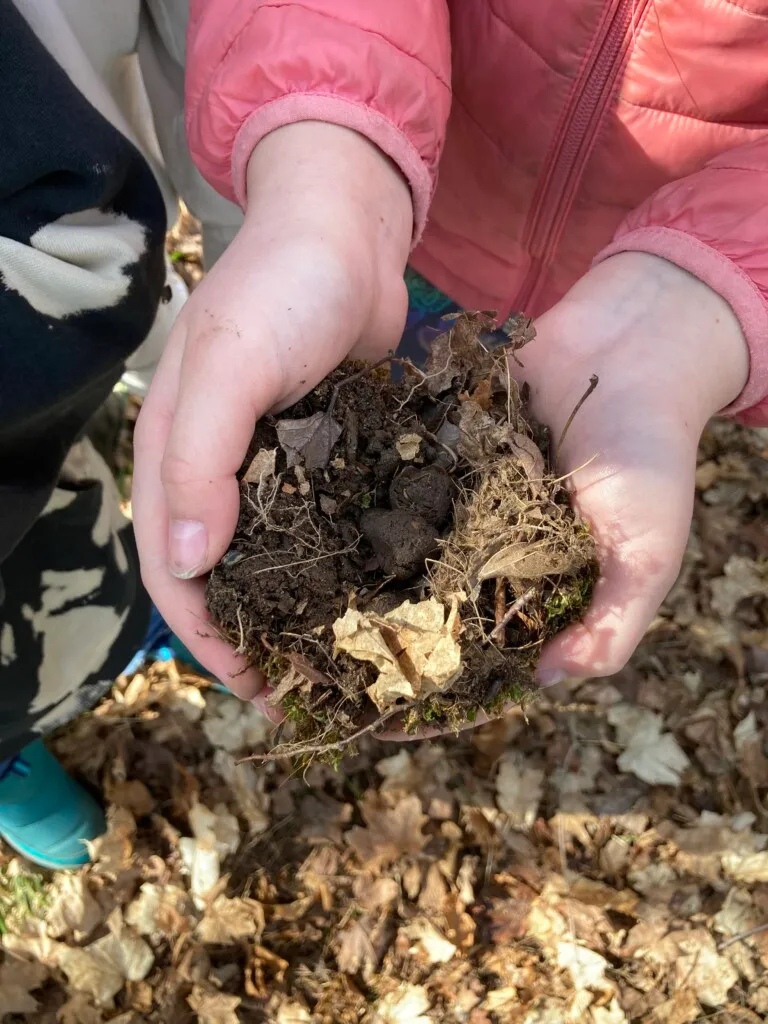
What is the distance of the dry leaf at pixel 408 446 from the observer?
7.55ft

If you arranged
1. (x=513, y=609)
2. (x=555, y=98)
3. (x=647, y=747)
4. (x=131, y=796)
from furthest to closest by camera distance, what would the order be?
(x=647, y=747)
(x=131, y=796)
(x=555, y=98)
(x=513, y=609)

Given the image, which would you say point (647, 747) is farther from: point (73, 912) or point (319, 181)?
point (319, 181)

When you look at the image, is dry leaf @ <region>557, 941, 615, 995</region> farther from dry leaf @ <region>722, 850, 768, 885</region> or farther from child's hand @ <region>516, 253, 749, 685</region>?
child's hand @ <region>516, 253, 749, 685</region>

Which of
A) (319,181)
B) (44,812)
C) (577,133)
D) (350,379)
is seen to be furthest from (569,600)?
(44,812)

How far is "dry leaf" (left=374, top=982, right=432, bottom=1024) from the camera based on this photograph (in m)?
3.30

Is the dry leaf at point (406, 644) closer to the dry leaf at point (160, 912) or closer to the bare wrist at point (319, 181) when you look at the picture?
the bare wrist at point (319, 181)

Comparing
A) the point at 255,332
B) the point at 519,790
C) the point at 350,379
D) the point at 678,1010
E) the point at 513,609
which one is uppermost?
the point at 255,332

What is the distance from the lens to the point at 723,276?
243cm

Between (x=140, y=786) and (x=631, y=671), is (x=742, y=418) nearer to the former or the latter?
(x=631, y=671)

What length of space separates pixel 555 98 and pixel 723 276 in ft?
2.62

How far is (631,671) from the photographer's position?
13.4 ft

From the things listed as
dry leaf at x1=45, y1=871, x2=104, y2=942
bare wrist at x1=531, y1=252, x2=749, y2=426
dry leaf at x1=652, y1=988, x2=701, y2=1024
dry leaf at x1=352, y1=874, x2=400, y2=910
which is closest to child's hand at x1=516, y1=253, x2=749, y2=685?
bare wrist at x1=531, y1=252, x2=749, y2=426

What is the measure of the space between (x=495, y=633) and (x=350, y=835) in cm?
201

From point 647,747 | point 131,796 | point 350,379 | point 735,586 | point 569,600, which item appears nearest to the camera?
point 569,600
